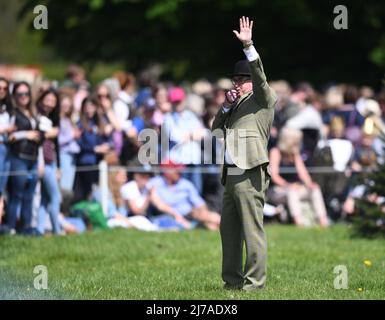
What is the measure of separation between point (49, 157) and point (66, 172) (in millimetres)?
1113

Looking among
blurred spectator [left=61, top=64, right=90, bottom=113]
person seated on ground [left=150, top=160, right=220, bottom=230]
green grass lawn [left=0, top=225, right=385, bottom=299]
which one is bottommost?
green grass lawn [left=0, top=225, right=385, bottom=299]

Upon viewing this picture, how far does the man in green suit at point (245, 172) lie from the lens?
1152 cm

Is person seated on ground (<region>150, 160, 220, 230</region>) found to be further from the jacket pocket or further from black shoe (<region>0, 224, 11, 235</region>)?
the jacket pocket

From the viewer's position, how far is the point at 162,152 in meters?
19.7

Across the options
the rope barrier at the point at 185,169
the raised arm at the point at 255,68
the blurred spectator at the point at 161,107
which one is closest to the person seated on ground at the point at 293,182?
the rope barrier at the point at 185,169

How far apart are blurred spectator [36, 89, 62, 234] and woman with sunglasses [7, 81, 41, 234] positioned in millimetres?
141

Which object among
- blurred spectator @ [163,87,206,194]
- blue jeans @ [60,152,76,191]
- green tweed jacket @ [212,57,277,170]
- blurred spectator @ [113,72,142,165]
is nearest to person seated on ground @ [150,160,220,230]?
blurred spectator @ [163,87,206,194]

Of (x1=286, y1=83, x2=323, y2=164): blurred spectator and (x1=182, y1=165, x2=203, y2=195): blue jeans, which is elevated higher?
(x1=286, y1=83, x2=323, y2=164): blurred spectator

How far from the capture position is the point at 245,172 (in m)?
11.6

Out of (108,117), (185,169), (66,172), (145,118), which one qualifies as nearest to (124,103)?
(145,118)

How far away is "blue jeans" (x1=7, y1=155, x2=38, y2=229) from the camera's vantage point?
17.1 meters

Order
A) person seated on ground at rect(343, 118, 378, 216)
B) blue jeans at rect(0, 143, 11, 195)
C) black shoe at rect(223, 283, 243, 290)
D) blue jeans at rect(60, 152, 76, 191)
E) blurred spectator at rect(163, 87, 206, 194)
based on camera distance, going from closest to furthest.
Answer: black shoe at rect(223, 283, 243, 290) → blue jeans at rect(0, 143, 11, 195) → blue jeans at rect(60, 152, 76, 191) → blurred spectator at rect(163, 87, 206, 194) → person seated on ground at rect(343, 118, 378, 216)
